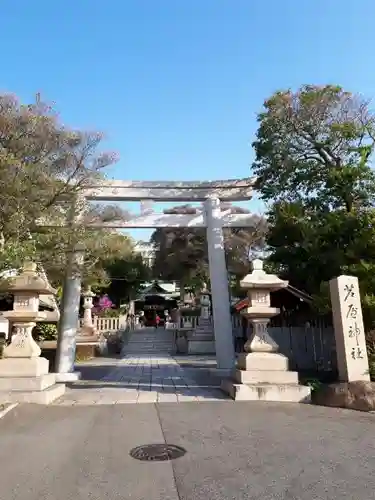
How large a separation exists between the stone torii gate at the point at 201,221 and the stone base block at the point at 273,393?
4422mm

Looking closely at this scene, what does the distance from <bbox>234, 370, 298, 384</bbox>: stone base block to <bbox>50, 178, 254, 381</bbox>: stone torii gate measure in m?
4.19

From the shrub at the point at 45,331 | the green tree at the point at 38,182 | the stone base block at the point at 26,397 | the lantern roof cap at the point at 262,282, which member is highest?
the green tree at the point at 38,182

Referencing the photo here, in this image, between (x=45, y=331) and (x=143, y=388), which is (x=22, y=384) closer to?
(x=143, y=388)

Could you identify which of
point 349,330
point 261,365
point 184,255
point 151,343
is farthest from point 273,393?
point 184,255

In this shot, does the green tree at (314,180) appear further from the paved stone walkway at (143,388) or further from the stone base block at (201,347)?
the stone base block at (201,347)

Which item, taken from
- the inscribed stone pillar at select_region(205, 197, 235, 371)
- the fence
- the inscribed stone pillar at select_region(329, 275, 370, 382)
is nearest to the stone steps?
the fence

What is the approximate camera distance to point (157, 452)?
4.76 meters

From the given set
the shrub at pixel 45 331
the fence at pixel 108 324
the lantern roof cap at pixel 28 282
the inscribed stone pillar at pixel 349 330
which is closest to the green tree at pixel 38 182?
the lantern roof cap at pixel 28 282

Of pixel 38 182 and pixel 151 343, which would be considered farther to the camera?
pixel 151 343

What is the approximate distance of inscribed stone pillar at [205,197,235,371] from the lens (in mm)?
12781

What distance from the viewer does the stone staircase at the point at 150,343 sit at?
24720 mm

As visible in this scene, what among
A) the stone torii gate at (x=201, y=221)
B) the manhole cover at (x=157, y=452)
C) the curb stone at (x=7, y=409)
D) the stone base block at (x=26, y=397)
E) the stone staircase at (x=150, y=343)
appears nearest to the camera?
the manhole cover at (x=157, y=452)

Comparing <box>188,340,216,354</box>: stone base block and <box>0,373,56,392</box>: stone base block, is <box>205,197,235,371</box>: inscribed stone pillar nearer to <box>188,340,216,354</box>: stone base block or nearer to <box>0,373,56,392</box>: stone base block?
<box>0,373,56,392</box>: stone base block

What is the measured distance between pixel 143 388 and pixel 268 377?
129 inches
